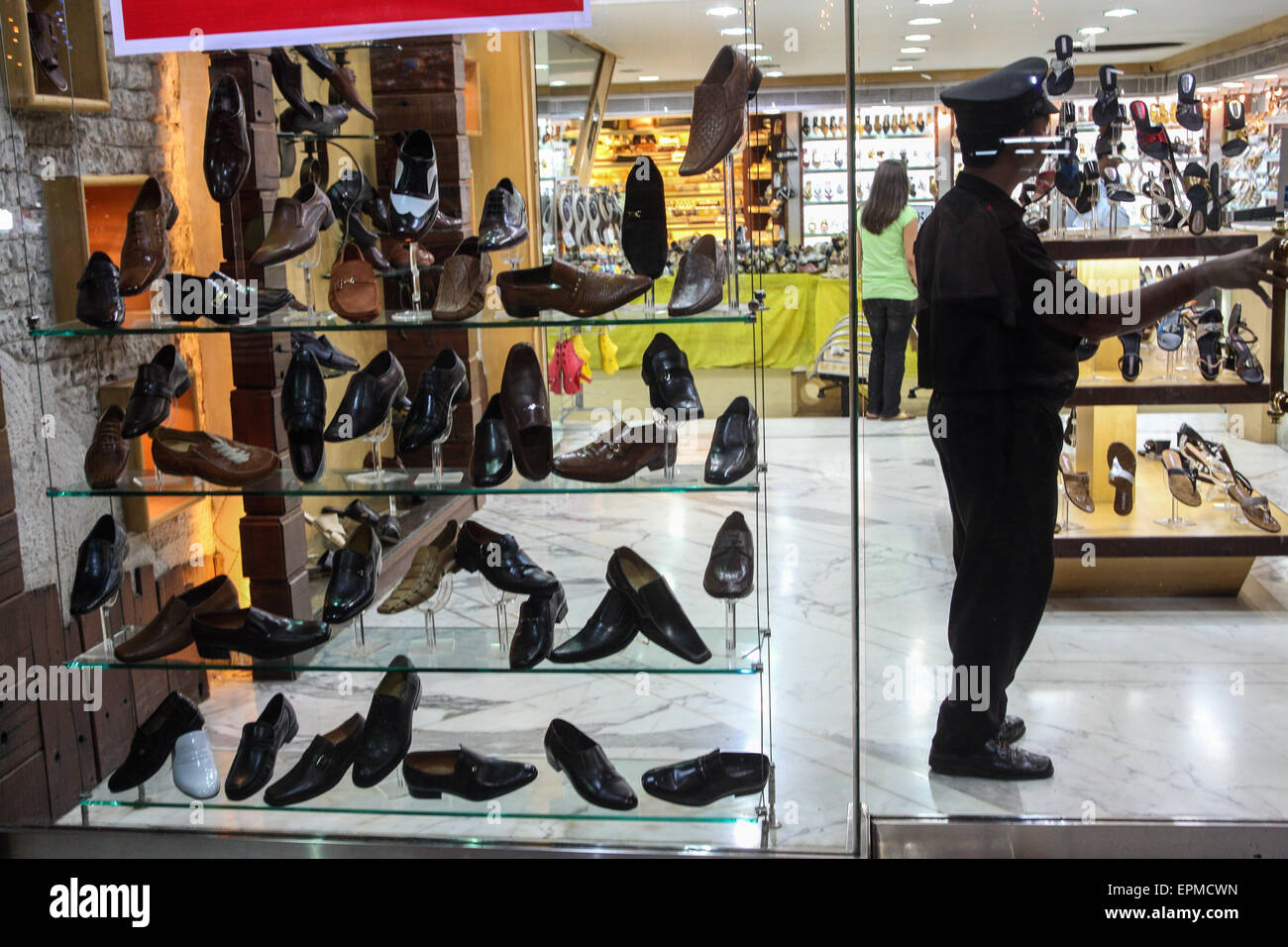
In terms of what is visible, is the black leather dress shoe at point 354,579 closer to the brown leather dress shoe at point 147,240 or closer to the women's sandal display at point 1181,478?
the brown leather dress shoe at point 147,240

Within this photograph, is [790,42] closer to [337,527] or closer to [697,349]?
[697,349]

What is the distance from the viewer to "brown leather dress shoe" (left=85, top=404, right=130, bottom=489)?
8.76 feet

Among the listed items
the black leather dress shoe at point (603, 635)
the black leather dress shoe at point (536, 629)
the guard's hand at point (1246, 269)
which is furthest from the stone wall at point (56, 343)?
the guard's hand at point (1246, 269)

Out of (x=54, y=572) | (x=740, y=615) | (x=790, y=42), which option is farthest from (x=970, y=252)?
(x=54, y=572)

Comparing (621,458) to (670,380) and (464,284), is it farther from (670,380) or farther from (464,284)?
(464,284)

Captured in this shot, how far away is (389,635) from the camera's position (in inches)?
109

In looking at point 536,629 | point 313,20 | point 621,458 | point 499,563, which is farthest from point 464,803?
point 313,20

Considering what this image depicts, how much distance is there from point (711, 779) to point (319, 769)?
2.94 ft

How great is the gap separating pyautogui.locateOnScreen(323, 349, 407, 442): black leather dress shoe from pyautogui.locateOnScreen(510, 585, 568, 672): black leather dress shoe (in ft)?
1.77

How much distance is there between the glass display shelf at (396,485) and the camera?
2492mm

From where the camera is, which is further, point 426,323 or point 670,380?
point 670,380

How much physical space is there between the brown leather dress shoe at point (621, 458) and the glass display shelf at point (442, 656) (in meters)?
0.40

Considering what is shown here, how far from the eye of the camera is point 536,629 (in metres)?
2.63
